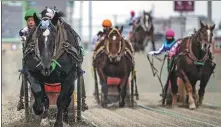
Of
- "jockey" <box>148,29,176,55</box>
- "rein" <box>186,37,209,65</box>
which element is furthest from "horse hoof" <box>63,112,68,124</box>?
"jockey" <box>148,29,176,55</box>

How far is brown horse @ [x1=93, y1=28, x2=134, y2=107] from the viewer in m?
13.7

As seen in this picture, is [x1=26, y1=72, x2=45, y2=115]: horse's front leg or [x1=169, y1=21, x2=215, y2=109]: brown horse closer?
[x1=26, y1=72, x2=45, y2=115]: horse's front leg

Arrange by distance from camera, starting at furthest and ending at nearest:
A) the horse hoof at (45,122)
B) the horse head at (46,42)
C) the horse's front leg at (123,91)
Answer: the horse's front leg at (123,91) → the horse hoof at (45,122) → the horse head at (46,42)

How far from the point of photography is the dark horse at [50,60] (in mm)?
8680

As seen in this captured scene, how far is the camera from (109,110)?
13.4 m

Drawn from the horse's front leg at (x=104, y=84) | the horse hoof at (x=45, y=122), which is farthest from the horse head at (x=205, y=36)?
the horse hoof at (x=45, y=122)

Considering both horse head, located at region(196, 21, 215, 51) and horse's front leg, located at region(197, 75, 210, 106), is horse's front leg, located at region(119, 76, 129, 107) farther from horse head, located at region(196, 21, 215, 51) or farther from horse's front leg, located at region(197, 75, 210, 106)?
horse head, located at region(196, 21, 215, 51)

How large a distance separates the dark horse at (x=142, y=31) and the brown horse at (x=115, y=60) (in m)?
6.85

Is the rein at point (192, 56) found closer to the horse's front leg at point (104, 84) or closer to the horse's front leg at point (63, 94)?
the horse's front leg at point (104, 84)

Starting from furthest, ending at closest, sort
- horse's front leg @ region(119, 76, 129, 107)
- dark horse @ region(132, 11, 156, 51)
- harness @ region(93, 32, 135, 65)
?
dark horse @ region(132, 11, 156, 51)
horse's front leg @ region(119, 76, 129, 107)
harness @ region(93, 32, 135, 65)

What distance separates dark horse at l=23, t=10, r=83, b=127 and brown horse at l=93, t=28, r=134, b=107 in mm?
4203

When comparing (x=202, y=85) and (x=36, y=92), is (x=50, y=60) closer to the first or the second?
(x=36, y=92)

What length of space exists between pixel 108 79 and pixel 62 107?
5.40 meters

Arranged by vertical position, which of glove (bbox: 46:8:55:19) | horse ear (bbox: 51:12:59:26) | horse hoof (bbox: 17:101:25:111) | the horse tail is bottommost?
the horse tail
